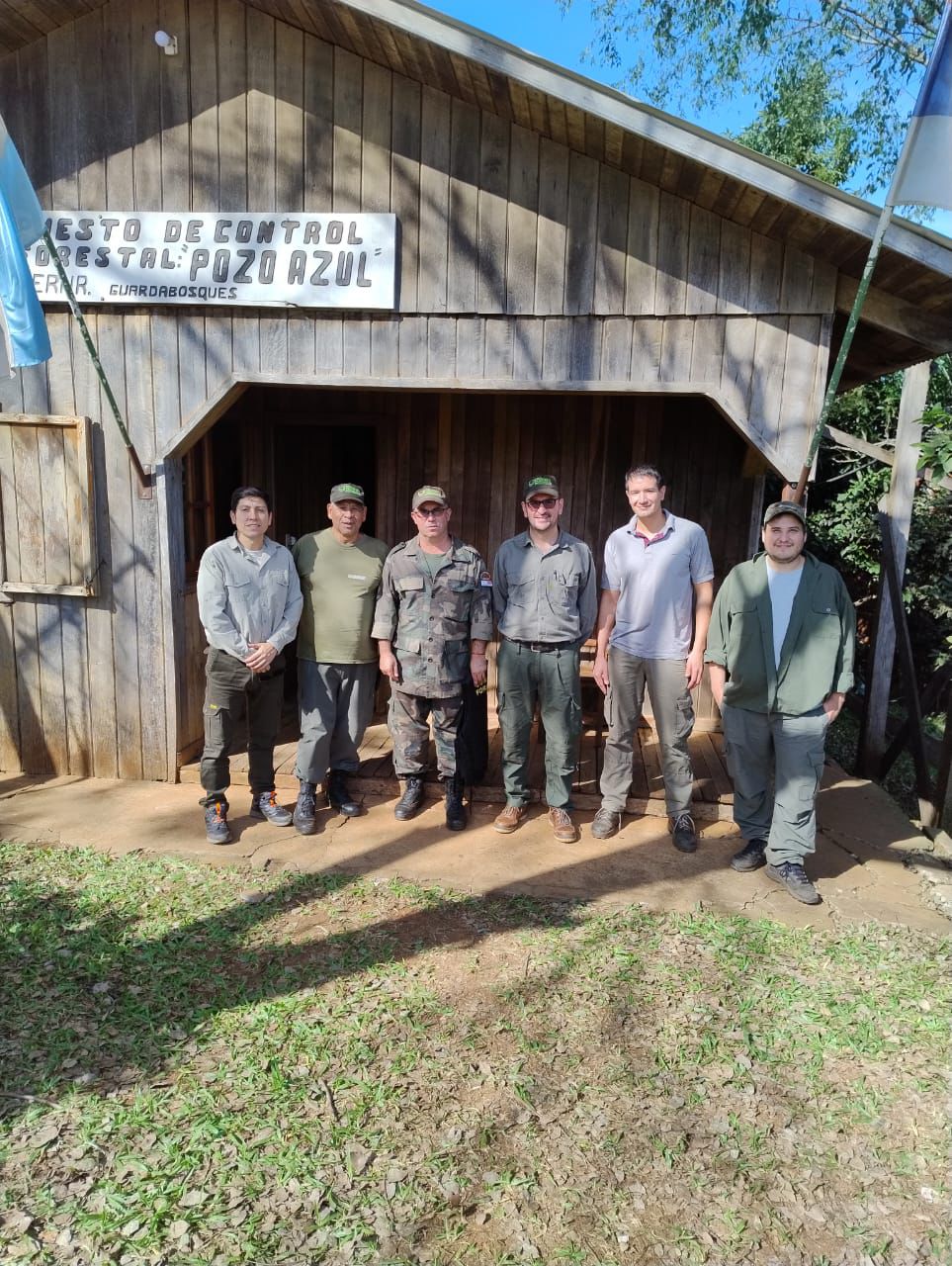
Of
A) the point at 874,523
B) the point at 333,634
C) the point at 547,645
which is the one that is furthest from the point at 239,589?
the point at 874,523

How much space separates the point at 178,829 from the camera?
4.58 metres

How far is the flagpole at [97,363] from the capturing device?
13.6ft

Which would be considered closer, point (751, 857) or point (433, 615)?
point (751, 857)

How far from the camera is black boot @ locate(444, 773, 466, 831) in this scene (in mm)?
4613

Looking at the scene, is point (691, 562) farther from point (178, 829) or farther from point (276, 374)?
point (178, 829)

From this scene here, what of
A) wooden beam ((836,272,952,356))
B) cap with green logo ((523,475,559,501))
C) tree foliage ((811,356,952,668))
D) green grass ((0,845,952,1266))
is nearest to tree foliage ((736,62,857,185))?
tree foliage ((811,356,952,668))

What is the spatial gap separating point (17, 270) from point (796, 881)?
4.73 m

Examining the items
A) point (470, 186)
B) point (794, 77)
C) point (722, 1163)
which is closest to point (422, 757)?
point (722, 1163)

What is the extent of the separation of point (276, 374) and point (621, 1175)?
4.21m

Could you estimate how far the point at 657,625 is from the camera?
425cm

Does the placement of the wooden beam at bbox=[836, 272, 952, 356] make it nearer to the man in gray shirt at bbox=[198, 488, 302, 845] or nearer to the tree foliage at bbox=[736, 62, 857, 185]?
the man in gray shirt at bbox=[198, 488, 302, 845]

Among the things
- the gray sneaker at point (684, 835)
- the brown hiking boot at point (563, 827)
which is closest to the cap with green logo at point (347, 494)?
the brown hiking boot at point (563, 827)

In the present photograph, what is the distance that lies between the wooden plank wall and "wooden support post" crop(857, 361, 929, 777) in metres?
1.84

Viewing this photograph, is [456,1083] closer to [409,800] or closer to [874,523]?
[409,800]
